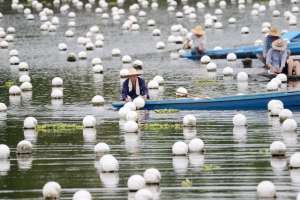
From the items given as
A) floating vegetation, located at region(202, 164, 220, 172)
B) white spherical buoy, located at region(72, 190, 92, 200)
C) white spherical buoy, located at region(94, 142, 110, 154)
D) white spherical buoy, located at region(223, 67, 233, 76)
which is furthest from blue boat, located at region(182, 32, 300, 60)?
white spherical buoy, located at region(72, 190, 92, 200)

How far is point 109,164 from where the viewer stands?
19.2 meters

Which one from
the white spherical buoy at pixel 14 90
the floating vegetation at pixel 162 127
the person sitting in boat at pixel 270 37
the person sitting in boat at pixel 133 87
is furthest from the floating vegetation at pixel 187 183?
the person sitting in boat at pixel 270 37

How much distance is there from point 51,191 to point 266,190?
3.13 m

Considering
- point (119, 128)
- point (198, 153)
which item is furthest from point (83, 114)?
point (198, 153)

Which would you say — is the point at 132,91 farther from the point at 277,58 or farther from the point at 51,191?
the point at 51,191

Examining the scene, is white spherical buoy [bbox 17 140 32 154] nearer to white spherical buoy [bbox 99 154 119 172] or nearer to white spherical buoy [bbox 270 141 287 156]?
white spherical buoy [bbox 99 154 119 172]

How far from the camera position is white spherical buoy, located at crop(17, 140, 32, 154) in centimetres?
2142

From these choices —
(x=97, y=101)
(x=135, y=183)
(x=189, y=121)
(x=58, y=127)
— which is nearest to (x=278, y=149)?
(x=135, y=183)

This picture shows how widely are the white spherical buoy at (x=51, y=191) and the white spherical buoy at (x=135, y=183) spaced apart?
1.12 meters

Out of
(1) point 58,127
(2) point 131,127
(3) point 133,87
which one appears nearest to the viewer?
(2) point 131,127

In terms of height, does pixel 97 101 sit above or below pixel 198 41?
below

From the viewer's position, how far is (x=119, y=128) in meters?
24.5

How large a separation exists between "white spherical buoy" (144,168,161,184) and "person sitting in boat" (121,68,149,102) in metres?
8.97

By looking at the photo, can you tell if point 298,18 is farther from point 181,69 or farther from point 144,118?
point 144,118
